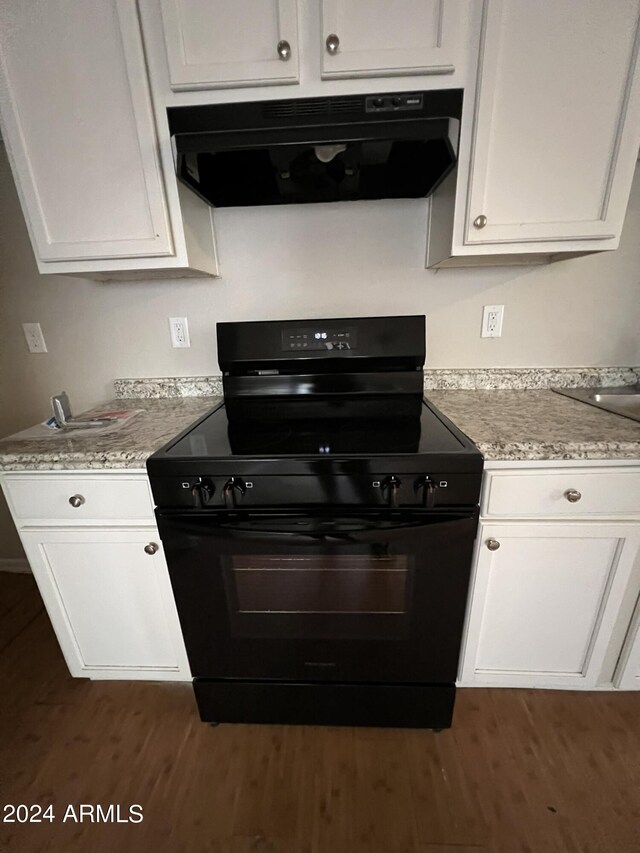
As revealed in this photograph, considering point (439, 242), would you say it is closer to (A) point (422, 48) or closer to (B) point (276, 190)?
(A) point (422, 48)

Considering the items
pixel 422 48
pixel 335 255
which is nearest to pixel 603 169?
pixel 422 48

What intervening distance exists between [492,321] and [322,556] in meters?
1.16

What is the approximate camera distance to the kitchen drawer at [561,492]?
0.96m

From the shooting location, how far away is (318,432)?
3.59 ft

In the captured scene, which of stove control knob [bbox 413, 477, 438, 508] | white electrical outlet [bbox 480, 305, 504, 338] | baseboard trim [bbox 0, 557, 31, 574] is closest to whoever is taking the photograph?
stove control knob [bbox 413, 477, 438, 508]

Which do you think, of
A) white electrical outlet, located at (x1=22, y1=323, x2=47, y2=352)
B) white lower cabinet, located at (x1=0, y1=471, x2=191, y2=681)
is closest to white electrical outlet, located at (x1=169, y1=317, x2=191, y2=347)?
white electrical outlet, located at (x1=22, y1=323, x2=47, y2=352)

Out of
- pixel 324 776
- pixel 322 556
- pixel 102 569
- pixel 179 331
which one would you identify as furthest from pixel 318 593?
pixel 179 331

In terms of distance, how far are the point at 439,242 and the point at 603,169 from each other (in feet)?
1.52

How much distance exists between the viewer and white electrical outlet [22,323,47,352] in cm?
157

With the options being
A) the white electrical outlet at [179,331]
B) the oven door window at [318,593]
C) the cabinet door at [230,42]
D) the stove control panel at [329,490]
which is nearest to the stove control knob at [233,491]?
the stove control panel at [329,490]

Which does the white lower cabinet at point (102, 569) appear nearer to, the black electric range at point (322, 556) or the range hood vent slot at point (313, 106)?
the black electric range at point (322, 556)

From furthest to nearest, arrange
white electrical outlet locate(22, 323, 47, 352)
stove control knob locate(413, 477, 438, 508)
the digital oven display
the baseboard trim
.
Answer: the baseboard trim, white electrical outlet locate(22, 323, 47, 352), the digital oven display, stove control knob locate(413, 477, 438, 508)

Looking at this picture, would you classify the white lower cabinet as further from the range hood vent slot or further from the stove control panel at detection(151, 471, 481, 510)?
the range hood vent slot

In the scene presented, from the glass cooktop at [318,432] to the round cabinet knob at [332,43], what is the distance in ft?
3.25
